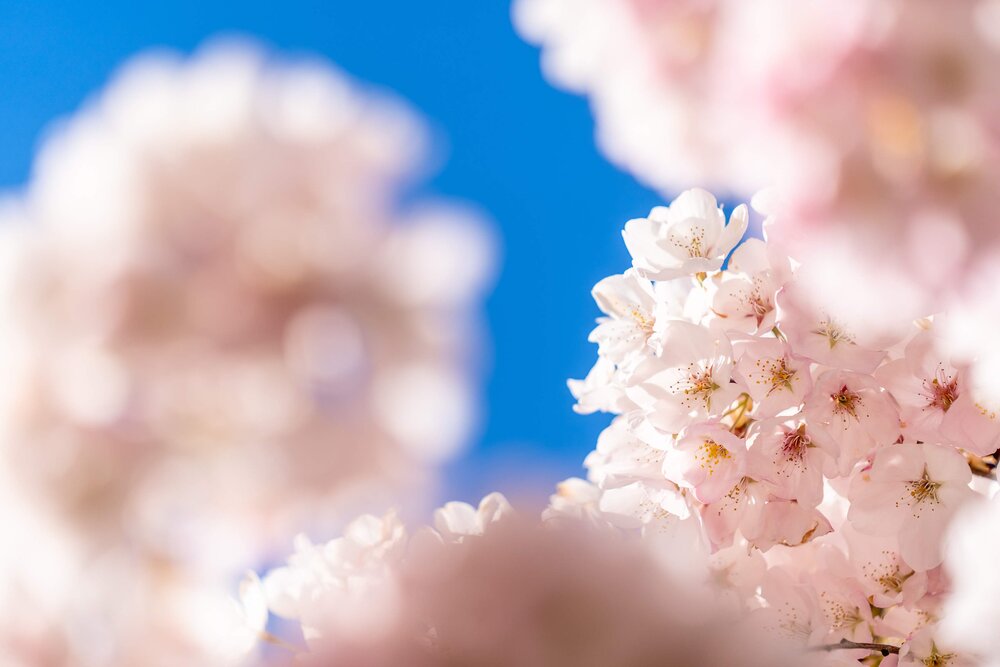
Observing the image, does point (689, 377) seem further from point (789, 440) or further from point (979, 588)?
point (979, 588)

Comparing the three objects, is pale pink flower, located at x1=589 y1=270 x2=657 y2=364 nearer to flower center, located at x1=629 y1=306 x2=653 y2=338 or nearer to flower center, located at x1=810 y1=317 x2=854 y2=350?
flower center, located at x1=629 y1=306 x2=653 y2=338

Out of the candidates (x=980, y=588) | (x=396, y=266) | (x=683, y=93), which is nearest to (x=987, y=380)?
(x=980, y=588)

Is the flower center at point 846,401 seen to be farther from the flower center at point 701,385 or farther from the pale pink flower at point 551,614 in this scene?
the pale pink flower at point 551,614

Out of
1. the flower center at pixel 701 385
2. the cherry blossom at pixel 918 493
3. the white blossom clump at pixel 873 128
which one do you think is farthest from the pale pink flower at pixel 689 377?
the white blossom clump at pixel 873 128

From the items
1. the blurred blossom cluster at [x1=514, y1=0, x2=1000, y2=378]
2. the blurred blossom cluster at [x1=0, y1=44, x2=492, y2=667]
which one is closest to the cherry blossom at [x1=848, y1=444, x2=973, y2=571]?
the blurred blossom cluster at [x1=514, y1=0, x2=1000, y2=378]

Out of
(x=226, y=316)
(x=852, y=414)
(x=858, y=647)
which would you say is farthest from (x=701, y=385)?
(x=226, y=316)

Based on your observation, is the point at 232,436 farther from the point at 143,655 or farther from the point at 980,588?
the point at 980,588
